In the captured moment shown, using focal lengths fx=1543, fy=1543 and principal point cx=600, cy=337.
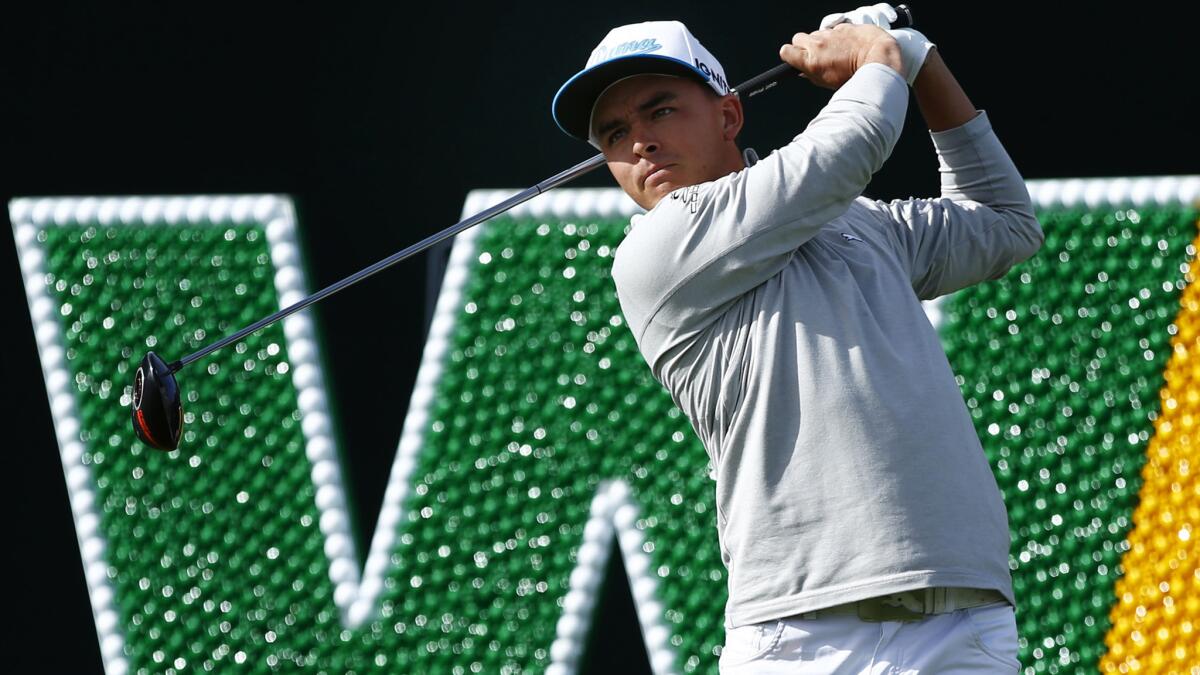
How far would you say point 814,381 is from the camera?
1.64 m

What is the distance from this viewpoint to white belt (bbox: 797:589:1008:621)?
1618 mm

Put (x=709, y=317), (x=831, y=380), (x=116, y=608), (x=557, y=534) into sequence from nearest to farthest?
(x=831, y=380)
(x=709, y=317)
(x=557, y=534)
(x=116, y=608)

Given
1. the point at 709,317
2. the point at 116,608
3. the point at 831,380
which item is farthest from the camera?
the point at 116,608

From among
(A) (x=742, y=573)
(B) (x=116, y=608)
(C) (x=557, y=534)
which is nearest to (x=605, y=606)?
(C) (x=557, y=534)

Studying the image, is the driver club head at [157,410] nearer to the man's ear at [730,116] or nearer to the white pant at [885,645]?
the man's ear at [730,116]

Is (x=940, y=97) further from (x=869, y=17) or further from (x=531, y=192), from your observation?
(x=531, y=192)

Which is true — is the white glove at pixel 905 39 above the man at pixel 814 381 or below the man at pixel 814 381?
above

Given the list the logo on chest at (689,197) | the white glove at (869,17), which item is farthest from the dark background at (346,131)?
the logo on chest at (689,197)

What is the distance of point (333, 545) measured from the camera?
309cm

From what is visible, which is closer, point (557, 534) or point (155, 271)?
point (557, 534)

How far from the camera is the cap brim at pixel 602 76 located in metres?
1.81

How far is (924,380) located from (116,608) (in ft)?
6.94

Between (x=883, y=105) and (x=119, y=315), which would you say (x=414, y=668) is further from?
(x=883, y=105)

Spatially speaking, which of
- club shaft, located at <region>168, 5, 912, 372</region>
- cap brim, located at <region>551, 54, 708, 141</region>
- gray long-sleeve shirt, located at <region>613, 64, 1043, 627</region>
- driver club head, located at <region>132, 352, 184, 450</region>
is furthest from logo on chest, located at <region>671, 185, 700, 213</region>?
driver club head, located at <region>132, 352, 184, 450</region>
